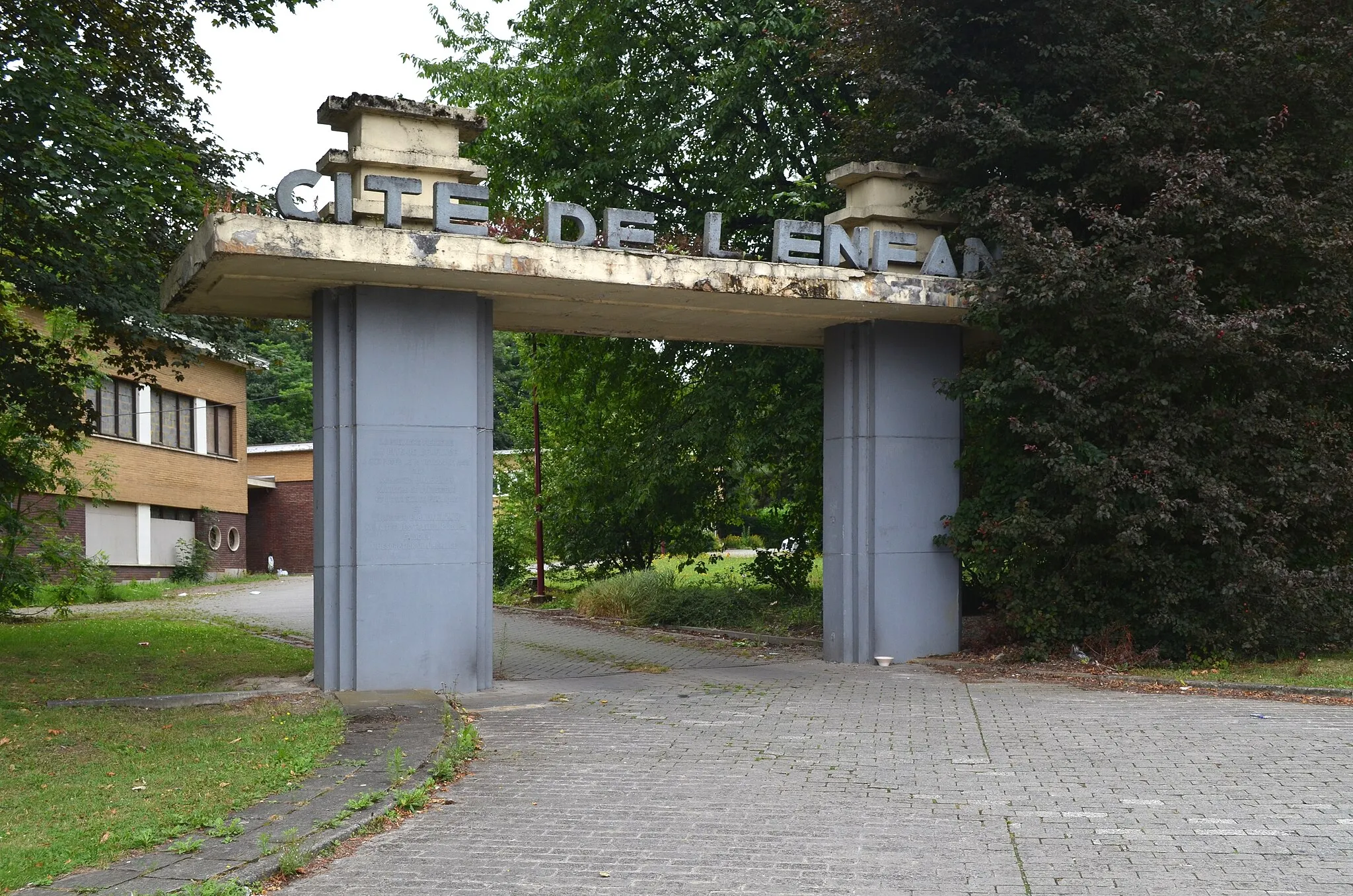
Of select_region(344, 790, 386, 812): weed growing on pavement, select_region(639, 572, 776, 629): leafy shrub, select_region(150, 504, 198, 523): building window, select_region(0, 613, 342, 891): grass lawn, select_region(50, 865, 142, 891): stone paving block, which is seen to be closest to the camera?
select_region(50, 865, 142, 891): stone paving block

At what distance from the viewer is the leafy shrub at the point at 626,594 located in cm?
1952

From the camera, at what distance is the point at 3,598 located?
18.8m

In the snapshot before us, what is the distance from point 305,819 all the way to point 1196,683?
27.6ft

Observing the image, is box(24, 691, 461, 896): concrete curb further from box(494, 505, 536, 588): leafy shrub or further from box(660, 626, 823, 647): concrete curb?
box(494, 505, 536, 588): leafy shrub

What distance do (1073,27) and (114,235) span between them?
1028cm

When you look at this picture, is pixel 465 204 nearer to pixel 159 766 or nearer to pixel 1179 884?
pixel 159 766

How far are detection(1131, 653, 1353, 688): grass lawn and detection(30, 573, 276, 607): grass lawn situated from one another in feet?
56.7

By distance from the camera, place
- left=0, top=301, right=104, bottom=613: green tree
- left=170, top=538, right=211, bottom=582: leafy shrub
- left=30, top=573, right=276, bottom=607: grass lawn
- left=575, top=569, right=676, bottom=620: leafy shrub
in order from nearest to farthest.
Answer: left=0, top=301, right=104, bottom=613: green tree, left=575, top=569, right=676, bottom=620: leafy shrub, left=30, top=573, right=276, bottom=607: grass lawn, left=170, top=538, right=211, bottom=582: leafy shrub

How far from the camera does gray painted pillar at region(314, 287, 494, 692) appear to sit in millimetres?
11312

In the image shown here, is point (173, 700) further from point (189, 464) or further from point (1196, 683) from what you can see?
point (189, 464)

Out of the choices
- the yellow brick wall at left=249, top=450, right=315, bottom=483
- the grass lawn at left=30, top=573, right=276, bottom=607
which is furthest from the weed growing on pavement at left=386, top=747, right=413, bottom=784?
the yellow brick wall at left=249, top=450, right=315, bottom=483

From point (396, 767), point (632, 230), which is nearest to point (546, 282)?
point (632, 230)

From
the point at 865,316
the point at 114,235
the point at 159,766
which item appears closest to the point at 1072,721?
the point at 865,316

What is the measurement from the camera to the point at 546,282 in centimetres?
1129
